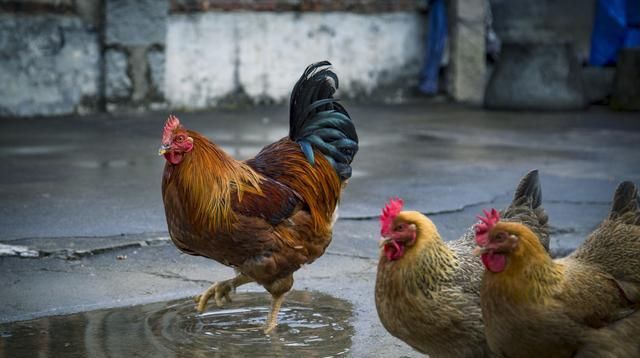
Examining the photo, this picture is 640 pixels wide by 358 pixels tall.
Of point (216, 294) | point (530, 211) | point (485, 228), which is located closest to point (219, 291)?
point (216, 294)

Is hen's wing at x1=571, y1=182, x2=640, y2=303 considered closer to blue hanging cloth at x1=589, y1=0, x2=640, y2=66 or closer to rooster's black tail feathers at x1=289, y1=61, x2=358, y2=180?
rooster's black tail feathers at x1=289, y1=61, x2=358, y2=180

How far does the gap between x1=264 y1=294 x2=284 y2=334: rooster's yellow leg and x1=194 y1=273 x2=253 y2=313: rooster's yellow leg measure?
Result: 0.23 m

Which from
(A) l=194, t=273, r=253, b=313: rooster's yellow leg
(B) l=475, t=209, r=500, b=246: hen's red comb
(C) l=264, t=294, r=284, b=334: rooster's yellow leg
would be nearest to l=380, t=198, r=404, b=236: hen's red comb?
(B) l=475, t=209, r=500, b=246: hen's red comb

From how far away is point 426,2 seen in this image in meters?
18.3

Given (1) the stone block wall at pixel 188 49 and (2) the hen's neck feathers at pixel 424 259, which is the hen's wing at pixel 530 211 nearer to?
(2) the hen's neck feathers at pixel 424 259

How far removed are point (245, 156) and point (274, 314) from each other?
5.67 m

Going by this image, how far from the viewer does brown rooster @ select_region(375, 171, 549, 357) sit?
469 cm

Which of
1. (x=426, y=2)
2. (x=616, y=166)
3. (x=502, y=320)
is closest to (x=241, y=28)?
(x=426, y=2)

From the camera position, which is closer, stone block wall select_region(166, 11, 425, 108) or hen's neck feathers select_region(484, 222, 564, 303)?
hen's neck feathers select_region(484, 222, 564, 303)

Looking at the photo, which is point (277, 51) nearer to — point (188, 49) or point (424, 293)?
point (188, 49)

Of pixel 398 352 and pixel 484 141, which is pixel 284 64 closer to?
pixel 484 141

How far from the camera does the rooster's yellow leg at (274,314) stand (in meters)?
6.00

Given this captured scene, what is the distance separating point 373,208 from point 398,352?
3524 mm

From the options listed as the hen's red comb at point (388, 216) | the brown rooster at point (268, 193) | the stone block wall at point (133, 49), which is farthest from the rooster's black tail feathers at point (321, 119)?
the stone block wall at point (133, 49)
